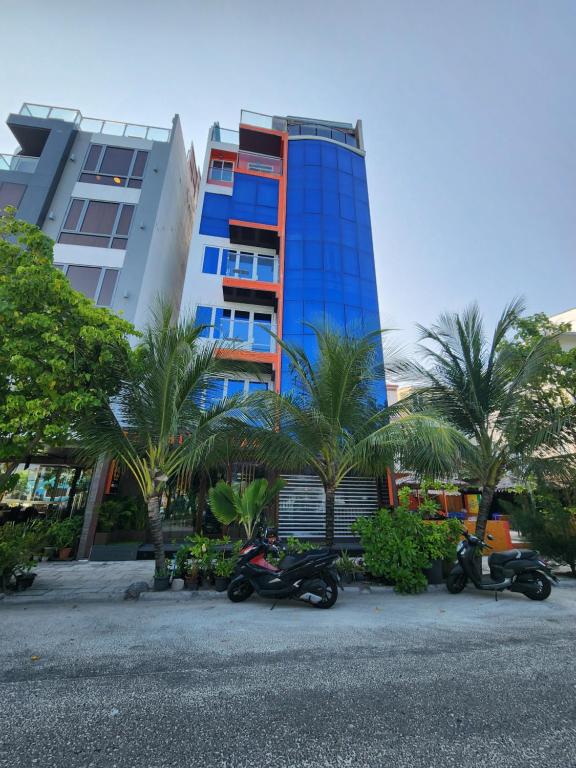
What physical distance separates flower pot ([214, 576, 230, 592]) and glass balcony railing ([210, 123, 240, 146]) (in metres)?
22.2

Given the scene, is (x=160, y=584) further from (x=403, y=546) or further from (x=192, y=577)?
(x=403, y=546)

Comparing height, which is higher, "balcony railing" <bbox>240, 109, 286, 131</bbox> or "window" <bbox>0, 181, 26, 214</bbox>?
"balcony railing" <bbox>240, 109, 286, 131</bbox>

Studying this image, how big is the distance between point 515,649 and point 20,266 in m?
9.22

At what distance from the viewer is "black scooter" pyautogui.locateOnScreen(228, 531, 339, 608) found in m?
5.59

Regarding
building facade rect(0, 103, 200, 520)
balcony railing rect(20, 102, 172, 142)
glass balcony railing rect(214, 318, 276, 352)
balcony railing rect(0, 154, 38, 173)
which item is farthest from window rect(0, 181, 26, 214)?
glass balcony railing rect(214, 318, 276, 352)

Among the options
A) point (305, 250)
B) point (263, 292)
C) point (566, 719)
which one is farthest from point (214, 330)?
point (566, 719)

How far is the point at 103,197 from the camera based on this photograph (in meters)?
15.4

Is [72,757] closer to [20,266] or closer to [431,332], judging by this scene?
[20,266]

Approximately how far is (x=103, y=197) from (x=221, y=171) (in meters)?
6.98

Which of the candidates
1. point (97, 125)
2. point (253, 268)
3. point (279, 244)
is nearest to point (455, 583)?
point (253, 268)

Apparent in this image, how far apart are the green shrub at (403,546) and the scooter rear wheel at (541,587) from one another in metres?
1.39

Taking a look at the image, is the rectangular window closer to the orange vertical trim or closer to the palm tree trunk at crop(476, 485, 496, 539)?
the orange vertical trim

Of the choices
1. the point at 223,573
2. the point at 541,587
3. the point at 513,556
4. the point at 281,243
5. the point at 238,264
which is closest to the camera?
the point at 541,587

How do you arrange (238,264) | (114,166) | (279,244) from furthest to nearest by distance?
1. (279,244)
2. (238,264)
3. (114,166)
